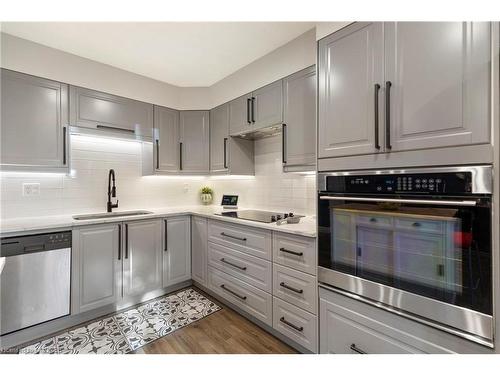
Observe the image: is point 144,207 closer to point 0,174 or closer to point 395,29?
point 0,174

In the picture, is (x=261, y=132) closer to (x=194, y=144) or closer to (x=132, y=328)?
(x=194, y=144)

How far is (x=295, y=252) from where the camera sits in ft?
5.32

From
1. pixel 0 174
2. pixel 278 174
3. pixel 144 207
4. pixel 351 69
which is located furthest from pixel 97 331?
pixel 351 69

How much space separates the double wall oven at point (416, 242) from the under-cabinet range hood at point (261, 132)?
943mm

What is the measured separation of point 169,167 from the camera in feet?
9.23

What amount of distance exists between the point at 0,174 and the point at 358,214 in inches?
116

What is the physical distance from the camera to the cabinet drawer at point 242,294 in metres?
1.85

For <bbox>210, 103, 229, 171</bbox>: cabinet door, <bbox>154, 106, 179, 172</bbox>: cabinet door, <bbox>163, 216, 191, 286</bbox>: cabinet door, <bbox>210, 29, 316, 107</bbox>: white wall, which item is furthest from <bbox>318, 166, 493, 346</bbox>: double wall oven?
<bbox>154, 106, 179, 172</bbox>: cabinet door

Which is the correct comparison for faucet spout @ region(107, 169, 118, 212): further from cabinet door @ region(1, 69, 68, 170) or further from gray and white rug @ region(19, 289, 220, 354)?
gray and white rug @ region(19, 289, 220, 354)

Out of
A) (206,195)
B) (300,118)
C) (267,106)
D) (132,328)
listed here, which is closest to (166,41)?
(267,106)

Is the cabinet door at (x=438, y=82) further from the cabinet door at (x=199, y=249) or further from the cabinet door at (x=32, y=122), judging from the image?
the cabinet door at (x=32, y=122)

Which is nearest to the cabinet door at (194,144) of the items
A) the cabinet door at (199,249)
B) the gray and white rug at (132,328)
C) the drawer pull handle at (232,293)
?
the cabinet door at (199,249)

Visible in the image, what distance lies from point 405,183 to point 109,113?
2661mm
